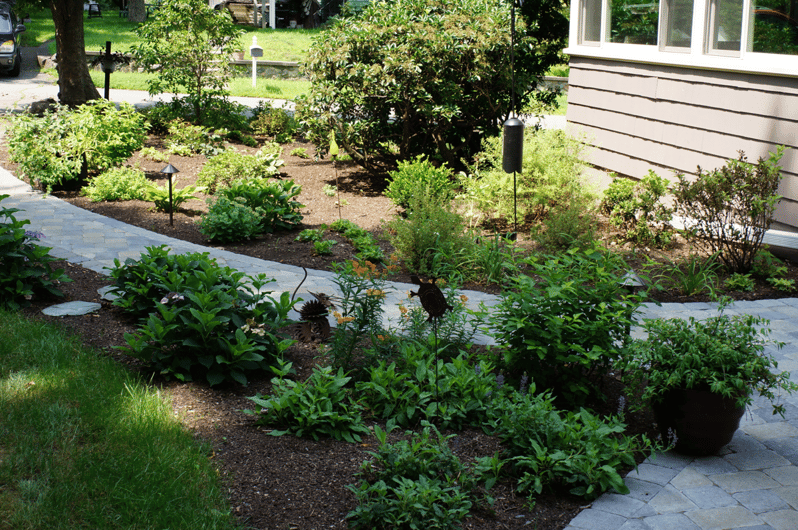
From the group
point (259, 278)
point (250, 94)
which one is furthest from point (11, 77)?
point (259, 278)

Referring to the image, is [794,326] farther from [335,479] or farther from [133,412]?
[133,412]

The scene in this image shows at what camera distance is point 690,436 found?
11.4 feet

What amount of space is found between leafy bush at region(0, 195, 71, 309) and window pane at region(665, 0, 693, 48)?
644 cm

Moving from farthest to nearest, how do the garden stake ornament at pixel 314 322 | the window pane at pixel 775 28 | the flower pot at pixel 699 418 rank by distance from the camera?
the window pane at pixel 775 28
the garden stake ornament at pixel 314 322
the flower pot at pixel 699 418

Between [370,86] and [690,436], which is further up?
[370,86]

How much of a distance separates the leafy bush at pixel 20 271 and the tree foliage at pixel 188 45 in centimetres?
720

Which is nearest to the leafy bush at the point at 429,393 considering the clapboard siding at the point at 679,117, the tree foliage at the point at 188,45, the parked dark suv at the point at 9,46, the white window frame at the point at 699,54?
the clapboard siding at the point at 679,117

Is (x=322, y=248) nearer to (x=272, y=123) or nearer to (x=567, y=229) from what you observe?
(x=567, y=229)

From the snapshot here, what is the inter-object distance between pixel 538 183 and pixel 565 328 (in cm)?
422

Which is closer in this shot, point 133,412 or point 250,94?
point 133,412

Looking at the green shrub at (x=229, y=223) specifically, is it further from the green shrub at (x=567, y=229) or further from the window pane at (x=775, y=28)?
the window pane at (x=775, y=28)

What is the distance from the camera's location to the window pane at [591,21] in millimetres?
8695

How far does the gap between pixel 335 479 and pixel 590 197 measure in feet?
17.0

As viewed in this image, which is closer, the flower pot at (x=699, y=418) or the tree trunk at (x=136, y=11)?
the flower pot at (x=699, y=418)
